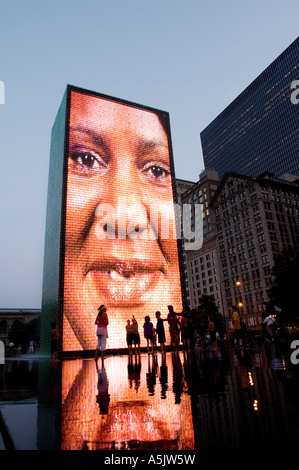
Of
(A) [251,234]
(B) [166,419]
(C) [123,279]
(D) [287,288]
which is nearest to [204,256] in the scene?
(A) [251,234]

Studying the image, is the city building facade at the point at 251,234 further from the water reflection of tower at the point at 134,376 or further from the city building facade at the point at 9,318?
the water reflection of tower at the point at 134,376

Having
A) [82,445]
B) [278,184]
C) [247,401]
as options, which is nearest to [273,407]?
[247,401]

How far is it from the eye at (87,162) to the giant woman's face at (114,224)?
0.20 ft

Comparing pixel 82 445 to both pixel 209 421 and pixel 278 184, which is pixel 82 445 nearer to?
pixel 209 421

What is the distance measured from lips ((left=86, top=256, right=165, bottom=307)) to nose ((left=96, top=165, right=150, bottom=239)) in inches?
120

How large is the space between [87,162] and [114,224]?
712 cm

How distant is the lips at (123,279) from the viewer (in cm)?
3036

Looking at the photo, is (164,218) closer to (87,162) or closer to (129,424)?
(87,162)

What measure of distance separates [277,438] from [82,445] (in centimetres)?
158

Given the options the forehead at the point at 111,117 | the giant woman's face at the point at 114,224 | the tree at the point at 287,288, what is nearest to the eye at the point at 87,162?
the giant woman's face at the point at 114,224

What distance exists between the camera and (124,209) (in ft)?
110

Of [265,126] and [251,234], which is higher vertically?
[265,126]

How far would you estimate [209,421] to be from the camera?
10.3 feet

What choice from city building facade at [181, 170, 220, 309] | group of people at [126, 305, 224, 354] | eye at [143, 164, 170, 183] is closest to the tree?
eye at [143, 164, 170, 183]
